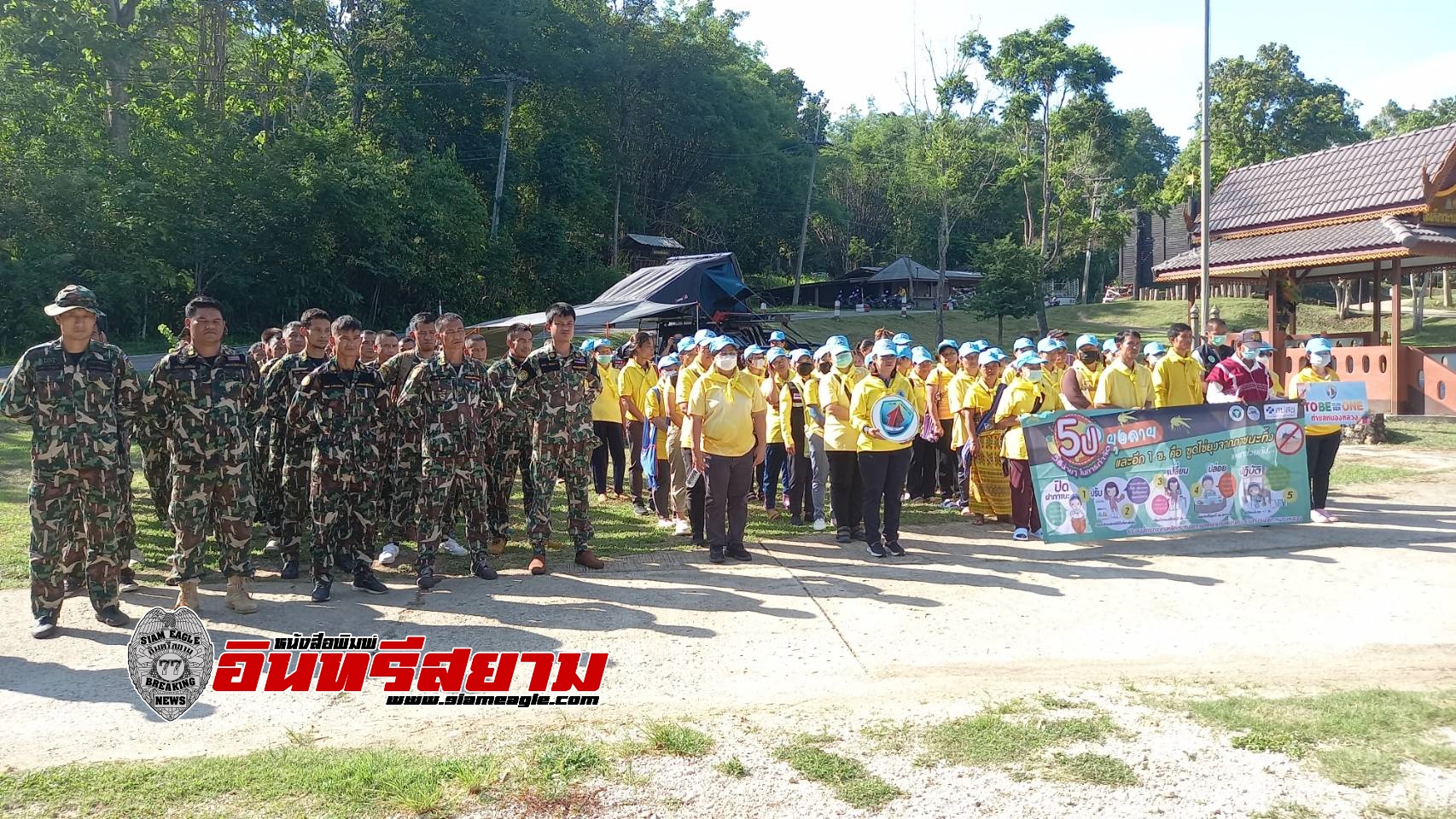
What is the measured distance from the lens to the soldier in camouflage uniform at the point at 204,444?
6.43 metres

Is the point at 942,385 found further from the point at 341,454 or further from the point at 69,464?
the point at 69,464

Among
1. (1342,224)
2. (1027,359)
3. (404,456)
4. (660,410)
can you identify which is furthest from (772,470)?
(1342,224)

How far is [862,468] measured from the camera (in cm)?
849

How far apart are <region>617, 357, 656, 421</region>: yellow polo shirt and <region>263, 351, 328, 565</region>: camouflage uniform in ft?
12.5

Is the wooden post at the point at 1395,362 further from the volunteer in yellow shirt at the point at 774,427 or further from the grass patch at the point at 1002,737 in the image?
the grass patch at the point at 1002,737

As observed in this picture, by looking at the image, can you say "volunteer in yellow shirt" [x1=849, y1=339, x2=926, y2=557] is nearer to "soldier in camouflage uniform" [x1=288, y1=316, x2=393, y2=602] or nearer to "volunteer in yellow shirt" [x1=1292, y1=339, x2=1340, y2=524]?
"soldier in camouflage uniform" [x1=288, y1=316, x2=393, y2=602]

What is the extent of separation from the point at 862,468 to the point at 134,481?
9472 millimetres

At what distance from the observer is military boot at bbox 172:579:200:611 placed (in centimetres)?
648

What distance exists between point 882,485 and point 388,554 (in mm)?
4165

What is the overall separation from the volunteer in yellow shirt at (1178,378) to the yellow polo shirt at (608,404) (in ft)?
18.6

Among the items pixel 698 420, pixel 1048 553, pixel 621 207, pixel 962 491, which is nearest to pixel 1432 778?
pixel 1048 553

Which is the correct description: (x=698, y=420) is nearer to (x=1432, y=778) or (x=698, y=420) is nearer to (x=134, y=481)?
(x=1432, y=778)

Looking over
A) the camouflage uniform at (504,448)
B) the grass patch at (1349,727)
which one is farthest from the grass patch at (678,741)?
the camouflage uniform at (504,448)

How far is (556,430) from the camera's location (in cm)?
785
